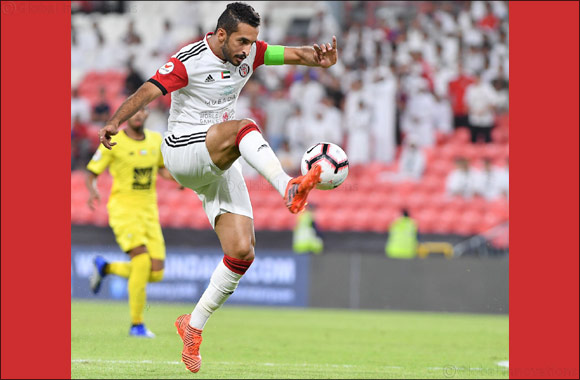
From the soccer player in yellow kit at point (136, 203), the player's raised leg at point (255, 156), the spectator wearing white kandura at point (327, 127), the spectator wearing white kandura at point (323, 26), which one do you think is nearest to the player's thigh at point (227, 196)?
the player's raised leg at point (255, 156)

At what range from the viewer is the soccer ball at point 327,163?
214 inches

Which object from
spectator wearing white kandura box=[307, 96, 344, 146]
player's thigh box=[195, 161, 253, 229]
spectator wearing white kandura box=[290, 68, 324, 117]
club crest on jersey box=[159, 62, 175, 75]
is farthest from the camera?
spectator wearing white kandura box=[290, 68, 324, 117]

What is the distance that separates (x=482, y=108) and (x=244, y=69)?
12513 mm

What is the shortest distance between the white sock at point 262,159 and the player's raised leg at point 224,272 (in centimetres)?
105

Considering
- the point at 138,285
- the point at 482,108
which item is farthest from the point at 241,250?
the point at 482,108

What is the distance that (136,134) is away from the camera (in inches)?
418

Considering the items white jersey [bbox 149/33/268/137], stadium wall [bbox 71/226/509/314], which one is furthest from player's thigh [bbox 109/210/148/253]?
stadium wall [bbox 71/226/509/314]

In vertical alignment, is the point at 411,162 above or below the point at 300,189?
above

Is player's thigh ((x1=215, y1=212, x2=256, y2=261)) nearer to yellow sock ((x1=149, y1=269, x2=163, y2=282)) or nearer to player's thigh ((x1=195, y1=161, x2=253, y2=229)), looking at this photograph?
player's thigh ((x1=195, y1=161, x2=253, y2=229))

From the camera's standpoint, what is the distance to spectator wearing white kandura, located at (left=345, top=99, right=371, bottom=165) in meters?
18.1

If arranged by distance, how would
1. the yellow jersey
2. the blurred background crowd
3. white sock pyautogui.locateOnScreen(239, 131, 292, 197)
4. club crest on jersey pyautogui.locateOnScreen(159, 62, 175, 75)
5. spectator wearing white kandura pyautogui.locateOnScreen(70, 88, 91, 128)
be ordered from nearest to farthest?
white sock pyautogui.locateOnScreen(239, 131, 292, 197) < club crest on jersey pyautogui.locateOnScreen(159, 62, 175, 75) < the yellow jersey < the blurred background crowd < spectator wearing white kandura pyautogui.locateOnScreen(70, 88, 91, 128)

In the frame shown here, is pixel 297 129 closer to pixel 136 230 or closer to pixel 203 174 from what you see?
pixel 136 230

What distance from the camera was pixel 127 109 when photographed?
5.93 metres

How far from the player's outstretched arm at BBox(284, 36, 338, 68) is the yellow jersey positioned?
4.10 meters
